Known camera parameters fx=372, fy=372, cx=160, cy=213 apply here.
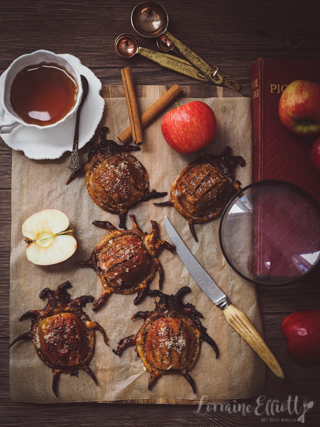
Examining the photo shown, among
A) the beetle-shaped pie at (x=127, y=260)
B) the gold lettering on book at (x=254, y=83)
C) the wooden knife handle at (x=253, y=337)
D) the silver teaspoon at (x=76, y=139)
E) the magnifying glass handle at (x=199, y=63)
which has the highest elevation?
the magnifying glass handle at (x=199, y=63)

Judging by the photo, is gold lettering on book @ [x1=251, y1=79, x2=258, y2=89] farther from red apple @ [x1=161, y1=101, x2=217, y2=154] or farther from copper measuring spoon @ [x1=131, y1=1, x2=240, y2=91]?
red apple @ [x1=161, y1=101, x2=217, y2=154]

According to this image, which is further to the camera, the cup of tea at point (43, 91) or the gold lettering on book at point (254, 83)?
the gold lettering on book at point (254, 83)

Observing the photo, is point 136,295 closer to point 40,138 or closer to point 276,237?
point 276,237

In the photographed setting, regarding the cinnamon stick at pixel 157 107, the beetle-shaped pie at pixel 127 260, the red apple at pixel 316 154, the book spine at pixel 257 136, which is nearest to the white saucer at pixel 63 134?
the cinnamon stick at pixel 157 107

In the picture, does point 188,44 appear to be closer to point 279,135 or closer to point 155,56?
point 155,56

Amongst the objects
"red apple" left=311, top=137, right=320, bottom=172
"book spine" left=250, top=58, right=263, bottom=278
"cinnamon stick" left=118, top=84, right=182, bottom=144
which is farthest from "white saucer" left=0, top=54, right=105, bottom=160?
"red apple" left=311, top=137, right=320, bottom=172

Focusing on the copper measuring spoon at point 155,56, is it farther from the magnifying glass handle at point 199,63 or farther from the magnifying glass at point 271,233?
the magnifying glass at point 271,233
